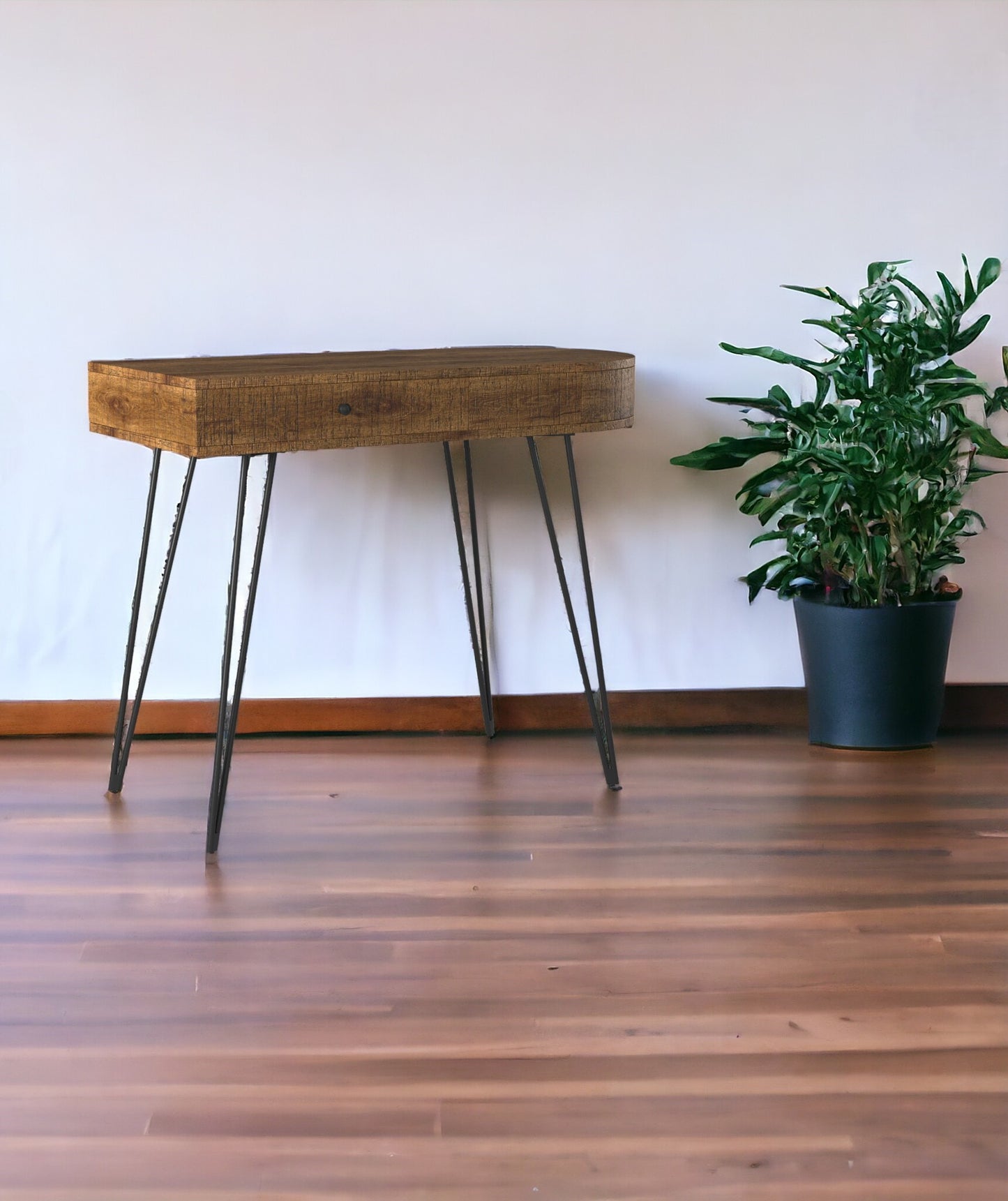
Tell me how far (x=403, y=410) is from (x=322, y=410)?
0.12 metres

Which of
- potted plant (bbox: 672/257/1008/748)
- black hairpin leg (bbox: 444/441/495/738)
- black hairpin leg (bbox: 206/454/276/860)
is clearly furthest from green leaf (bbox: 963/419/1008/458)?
black hairpin leg (bbox: 206/454/276/860)

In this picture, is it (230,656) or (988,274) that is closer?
(230,656)

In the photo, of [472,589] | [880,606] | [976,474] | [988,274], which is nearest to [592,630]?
[472,589]

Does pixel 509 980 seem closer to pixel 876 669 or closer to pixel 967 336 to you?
pixel 876 669

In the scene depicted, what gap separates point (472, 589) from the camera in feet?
7.65

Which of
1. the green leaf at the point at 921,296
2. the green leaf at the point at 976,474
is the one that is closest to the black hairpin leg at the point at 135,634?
the green leaf at the point at 921,296

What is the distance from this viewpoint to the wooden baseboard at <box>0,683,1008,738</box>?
2.32 m

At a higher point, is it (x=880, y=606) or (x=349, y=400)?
(x=349, y=400)

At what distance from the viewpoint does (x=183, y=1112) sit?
45.8 inches

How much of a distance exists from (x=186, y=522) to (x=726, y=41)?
4.12 ft

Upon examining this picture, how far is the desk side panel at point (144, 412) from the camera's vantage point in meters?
1.64

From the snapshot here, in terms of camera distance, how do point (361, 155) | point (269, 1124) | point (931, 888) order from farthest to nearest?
point (361, 155), point (931, 888), point (269, 1124)

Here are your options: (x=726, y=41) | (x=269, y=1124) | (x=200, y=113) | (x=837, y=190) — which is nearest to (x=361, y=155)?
(x=200, y=113)

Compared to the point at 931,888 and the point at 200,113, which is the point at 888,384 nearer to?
the point at 931,888
